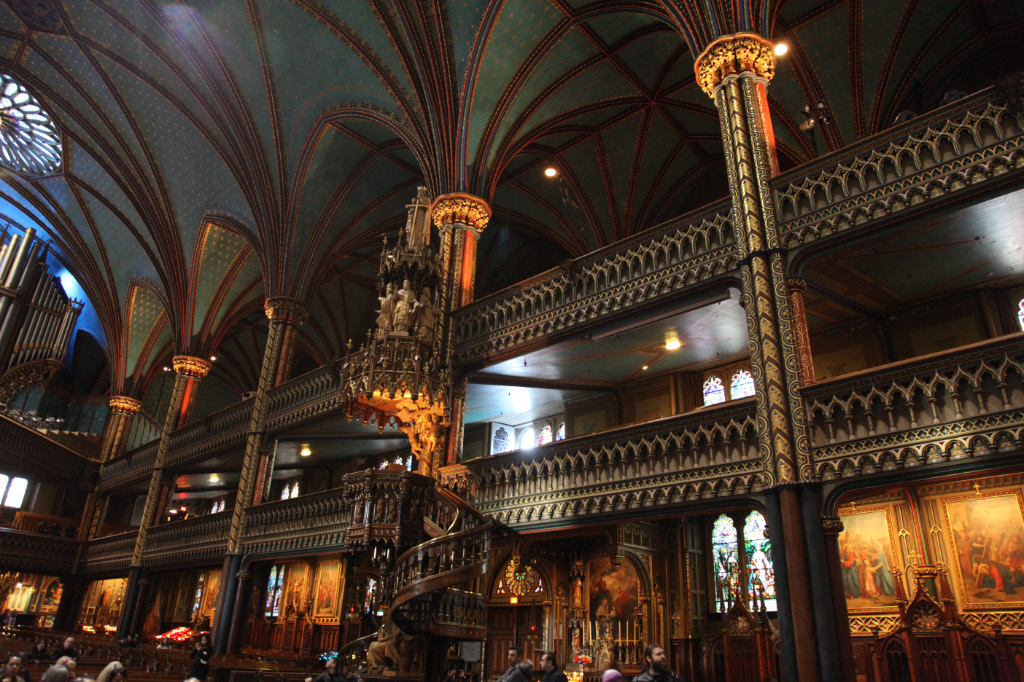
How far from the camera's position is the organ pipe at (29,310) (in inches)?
952

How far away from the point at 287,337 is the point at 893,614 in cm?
1619

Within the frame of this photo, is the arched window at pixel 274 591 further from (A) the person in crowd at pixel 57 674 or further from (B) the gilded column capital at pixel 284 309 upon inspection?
(A) the person in crowd at pixel 57 674

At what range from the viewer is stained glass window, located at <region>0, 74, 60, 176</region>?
73.3 feet

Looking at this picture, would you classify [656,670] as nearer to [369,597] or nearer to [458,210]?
[458,210]

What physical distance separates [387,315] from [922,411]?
809 cm

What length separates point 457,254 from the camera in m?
15.3

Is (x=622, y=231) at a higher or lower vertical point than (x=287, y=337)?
higher

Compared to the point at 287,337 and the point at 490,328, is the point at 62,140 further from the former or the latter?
the point at 490,328

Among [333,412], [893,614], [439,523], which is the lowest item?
[893,614]

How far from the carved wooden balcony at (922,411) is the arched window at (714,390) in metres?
7.46

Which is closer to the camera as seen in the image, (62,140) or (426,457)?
(426,457)

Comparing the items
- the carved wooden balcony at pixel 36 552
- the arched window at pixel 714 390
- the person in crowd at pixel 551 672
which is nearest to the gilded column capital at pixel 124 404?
the carved wooden balcony at pixel 36 552

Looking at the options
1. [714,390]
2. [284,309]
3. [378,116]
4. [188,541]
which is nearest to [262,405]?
[284,309]

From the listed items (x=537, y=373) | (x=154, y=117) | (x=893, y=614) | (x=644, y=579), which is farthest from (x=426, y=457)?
(x=154, y=117)
